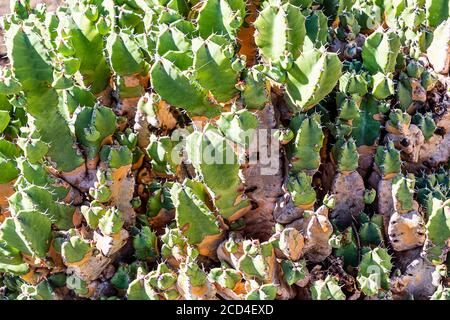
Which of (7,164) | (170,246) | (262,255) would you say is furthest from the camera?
(7,164)

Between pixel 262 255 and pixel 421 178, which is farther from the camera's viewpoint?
pixel 421 178

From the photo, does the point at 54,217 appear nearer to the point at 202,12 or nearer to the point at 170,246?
the point at 170,246

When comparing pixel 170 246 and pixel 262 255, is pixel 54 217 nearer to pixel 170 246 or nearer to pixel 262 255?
pixel 170 246

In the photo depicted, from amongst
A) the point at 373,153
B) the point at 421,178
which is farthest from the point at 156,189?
the point at 421,178

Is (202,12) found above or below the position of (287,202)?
above

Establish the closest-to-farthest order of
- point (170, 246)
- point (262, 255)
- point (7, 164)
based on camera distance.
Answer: point (262, 255)
point (170, 246)
point (7, 164)
